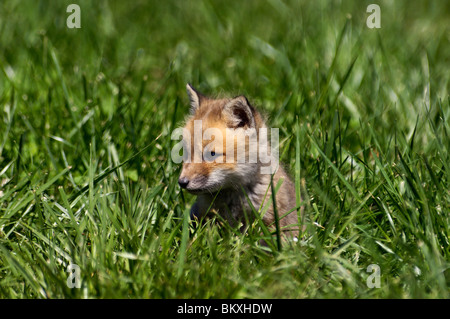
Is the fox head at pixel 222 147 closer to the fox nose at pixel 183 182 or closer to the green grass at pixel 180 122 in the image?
the fox nose at pixel 183 182

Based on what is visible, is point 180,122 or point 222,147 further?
point 180,122

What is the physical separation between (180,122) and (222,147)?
44.8 inches

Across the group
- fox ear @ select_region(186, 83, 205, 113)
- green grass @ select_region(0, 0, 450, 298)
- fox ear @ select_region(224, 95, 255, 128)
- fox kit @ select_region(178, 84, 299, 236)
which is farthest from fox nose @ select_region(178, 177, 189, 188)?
fox ear @ select_region(186, 83, 205, 113)

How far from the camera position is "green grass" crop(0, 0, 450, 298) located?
323 centimetres

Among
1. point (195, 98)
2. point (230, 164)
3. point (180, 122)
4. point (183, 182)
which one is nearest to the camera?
point (183, 182)

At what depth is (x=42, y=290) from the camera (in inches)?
122

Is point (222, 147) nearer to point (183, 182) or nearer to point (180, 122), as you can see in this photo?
point (183, 182)

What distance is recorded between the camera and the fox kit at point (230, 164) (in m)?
3.94

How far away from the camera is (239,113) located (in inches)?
160

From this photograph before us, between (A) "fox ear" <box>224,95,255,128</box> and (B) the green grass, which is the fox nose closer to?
(B) the green grass

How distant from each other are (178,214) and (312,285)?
50.3 inches

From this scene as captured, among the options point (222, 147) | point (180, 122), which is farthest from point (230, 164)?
point (180, 122)

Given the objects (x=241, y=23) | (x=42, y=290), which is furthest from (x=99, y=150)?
(x=241, y=23)

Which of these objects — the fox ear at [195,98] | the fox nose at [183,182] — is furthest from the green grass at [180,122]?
the fox ear at [195,98]
